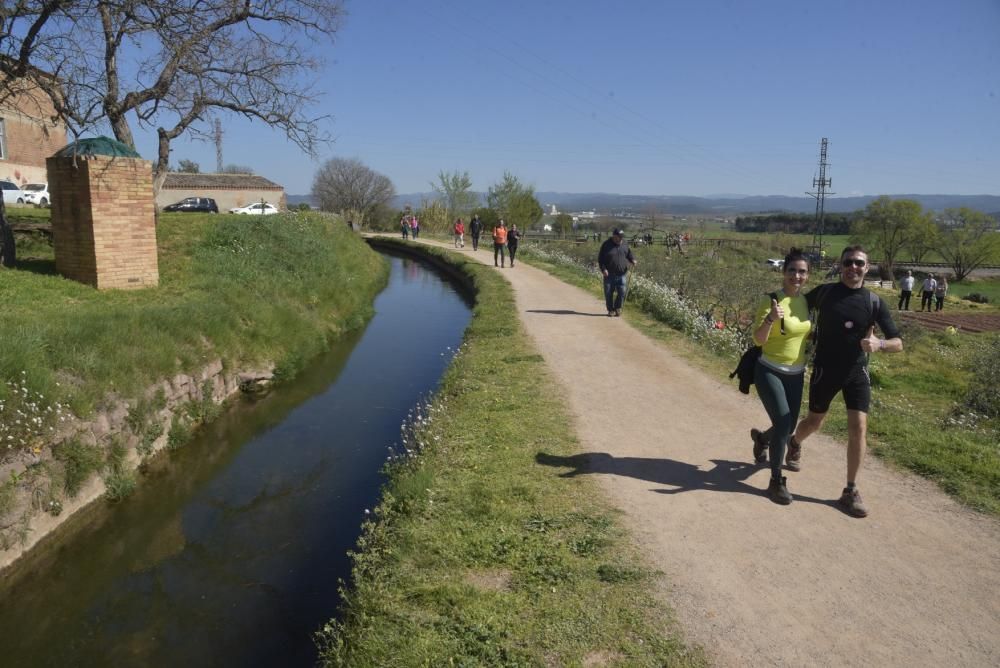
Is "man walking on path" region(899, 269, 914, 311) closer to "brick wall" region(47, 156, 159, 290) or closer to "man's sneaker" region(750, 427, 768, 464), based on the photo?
"man's sneaker" region(750, 427, 768, 464)

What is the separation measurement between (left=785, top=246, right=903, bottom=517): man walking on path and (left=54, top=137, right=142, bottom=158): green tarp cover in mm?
10974

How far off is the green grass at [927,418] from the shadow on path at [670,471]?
4.12ft

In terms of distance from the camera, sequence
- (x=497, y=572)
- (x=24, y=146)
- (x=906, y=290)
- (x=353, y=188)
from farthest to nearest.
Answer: (x=353, y=188) → (x=24, y=146) → (x=906, y=290) → (x=497, y=572)

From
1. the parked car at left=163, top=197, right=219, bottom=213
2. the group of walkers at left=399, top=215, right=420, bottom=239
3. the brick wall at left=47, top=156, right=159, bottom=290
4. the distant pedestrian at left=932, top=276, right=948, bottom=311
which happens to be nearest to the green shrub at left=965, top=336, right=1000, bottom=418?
the brick wall at left=47, top=156, right=159, bottom=290

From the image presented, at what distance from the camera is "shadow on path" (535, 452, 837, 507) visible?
17.1 ft

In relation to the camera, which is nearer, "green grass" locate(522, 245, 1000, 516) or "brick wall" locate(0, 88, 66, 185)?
"green grass" locate(522, 245, 1000, 516)

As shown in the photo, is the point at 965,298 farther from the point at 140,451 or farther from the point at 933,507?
the point at 140,451

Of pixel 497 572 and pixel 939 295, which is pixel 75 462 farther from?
pixel 939 295

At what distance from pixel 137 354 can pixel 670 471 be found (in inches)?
250

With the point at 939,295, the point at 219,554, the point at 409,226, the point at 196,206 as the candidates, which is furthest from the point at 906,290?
the point at 196,206

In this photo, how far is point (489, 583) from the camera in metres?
4.08

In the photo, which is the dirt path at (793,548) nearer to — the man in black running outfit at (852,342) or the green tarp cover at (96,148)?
the man in black running outfit at (852,342)

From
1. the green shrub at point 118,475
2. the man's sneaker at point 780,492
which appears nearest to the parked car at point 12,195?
the green shrub at point 118,475

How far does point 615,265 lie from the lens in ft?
41.2
